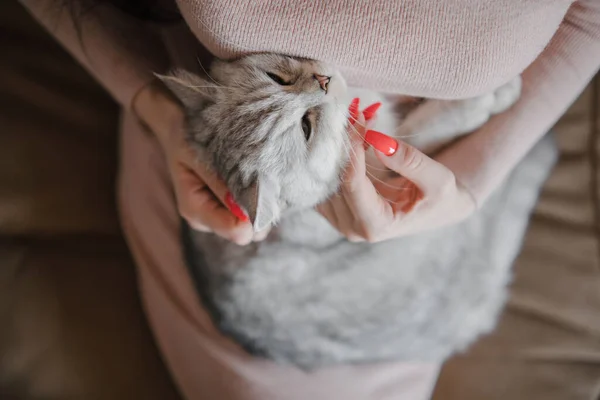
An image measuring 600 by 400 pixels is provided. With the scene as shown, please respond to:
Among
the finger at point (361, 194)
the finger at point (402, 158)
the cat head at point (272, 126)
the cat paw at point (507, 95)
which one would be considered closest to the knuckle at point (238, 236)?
the cat head at point (272, 126)

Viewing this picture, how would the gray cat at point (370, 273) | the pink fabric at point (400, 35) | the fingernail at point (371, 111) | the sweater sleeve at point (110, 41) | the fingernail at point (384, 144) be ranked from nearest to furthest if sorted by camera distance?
the pink fabric at point (400, 35) → the fingernail at point (384, 144) → the fingernail at point (371, 111) → the gray cat at point (370, 273) → the sweater sleeve at point (110, 41)

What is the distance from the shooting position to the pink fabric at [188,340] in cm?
132

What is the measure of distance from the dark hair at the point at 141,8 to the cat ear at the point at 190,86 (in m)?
0.27

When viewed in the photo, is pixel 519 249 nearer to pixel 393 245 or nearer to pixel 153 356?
pixel 393 245

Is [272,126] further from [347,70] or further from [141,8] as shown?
[141,8]

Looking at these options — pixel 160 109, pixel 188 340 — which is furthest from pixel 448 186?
pixel 188 340

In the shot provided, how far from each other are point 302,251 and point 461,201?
0.43 meters

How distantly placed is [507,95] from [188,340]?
107cm

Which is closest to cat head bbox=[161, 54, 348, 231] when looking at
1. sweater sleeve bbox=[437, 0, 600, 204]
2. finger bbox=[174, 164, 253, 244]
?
finger bbox=[174, 164, 253, 244]

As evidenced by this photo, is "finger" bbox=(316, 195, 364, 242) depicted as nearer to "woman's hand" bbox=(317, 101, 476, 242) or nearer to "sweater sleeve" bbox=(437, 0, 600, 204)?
"woman's hand" bbox=(317, 101, 476, 242)

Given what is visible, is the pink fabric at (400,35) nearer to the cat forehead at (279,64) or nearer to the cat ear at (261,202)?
the cat forehead at (279,64)

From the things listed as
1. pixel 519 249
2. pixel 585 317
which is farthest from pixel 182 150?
pixel 585 317

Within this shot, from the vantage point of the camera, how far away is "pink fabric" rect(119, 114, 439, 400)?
132cm

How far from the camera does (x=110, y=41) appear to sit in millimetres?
1287
